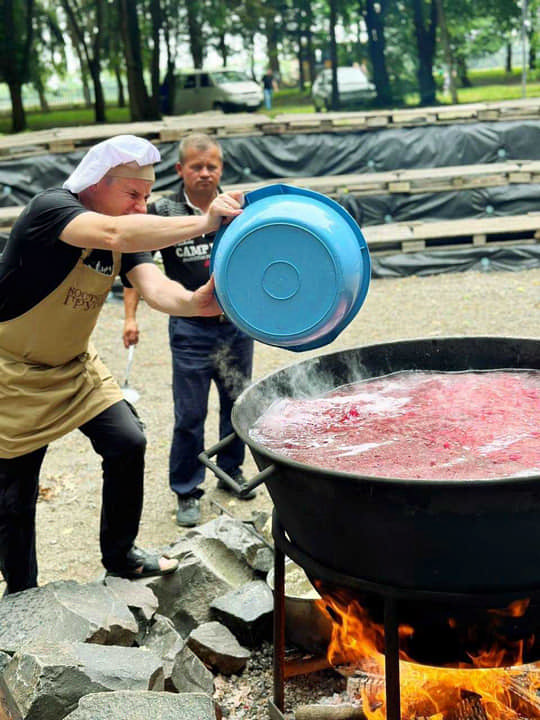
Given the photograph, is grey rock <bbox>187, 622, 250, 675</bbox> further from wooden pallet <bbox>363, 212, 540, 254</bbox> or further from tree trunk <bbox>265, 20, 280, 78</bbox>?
tree trunk <bbox>265, 20, 280, 78</bbox>

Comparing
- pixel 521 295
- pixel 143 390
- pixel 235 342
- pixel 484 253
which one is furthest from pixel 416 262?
pixel 235 342

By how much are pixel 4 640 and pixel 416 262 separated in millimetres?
8559

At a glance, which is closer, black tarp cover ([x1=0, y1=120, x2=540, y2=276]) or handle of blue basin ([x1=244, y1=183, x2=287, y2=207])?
handle of blue basin ([x1=244, y1=183, x2=287, y2=207])

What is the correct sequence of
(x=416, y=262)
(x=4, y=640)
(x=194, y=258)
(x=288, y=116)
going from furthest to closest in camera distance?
1. (x=288, y=116)
2. (x=416, y=262)
3. (x=194, y=258)
4. (x=4, y=640)

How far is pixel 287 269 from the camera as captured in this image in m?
2.53

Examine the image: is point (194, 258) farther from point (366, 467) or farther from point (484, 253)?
point (484, 253)

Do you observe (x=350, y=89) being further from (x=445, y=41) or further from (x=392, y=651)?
(x=392, y=651)

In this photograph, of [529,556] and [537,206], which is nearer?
→ [529,556]

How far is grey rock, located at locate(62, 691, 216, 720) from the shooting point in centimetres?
237

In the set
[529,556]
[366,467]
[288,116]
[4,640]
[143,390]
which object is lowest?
[143,390]

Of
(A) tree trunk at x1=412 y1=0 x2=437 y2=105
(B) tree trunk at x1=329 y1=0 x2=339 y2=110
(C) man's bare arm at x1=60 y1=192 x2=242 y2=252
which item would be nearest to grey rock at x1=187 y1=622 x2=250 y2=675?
(C) man's bare arm at x1=60 y1=192 x2=242 y2=252

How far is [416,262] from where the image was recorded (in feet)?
35.0

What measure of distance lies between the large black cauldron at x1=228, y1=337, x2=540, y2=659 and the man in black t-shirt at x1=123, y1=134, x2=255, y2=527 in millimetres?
2194

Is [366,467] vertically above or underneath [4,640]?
above
